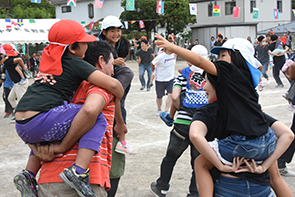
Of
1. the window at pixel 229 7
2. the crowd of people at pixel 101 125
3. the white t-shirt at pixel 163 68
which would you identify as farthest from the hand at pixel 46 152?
the window at pixel 229 7

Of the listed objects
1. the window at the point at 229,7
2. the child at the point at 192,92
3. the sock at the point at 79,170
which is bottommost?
the sock at the point at 79,170

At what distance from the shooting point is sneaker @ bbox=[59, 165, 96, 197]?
68.7 inches

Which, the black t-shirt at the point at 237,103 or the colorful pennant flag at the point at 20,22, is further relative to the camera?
the colorful pennant flag at the point at 20,22

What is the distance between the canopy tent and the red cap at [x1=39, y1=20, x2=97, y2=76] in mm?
17439

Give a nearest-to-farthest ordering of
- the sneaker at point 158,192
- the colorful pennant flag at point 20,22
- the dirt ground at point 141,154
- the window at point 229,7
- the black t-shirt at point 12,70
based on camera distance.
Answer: the sneaker at point 158,192, the dirt ground at point 141,154, the black t-shirt at point 12,70, the colorful pennant flag at point 20,22, the window at point 229,7

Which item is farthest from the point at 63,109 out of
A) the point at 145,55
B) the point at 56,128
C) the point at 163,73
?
the point at 145,55

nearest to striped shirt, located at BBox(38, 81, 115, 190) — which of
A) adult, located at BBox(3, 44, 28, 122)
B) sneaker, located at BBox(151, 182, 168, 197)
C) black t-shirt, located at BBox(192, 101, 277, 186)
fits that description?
black t-shirt, located at BBox(192, 101, 277, 186)

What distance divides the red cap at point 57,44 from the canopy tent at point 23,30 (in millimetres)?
17439

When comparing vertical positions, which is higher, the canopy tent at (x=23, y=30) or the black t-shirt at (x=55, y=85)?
the canopy tent at (x=23, y=30)

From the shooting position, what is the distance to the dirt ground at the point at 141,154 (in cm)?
405

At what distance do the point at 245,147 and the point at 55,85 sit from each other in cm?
126

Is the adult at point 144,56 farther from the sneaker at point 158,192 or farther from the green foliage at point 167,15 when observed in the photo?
the green foliage at point 167,15

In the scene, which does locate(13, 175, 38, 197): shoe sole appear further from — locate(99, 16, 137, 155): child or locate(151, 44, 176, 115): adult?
locate(151, 44, 176, 115): adult

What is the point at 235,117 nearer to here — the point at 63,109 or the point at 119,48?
the point at 63,109
